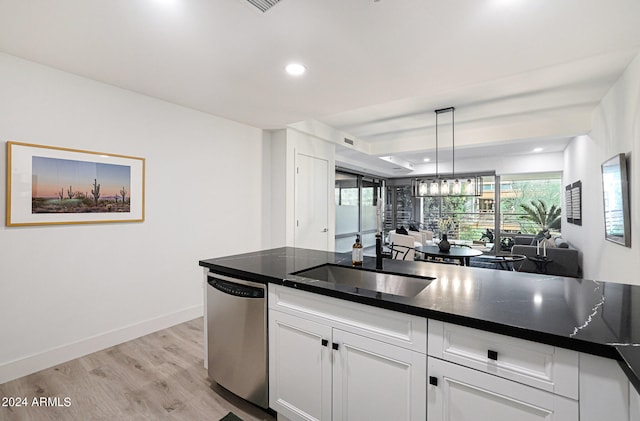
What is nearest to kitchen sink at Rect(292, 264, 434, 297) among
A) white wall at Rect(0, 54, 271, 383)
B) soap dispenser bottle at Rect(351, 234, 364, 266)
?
soap dispenser bottle at Rect(351, 234, 364, 266)

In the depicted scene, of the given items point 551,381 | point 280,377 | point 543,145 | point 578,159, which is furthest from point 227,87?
point 543,145

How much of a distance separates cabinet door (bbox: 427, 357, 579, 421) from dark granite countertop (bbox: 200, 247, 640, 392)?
20 centimetres

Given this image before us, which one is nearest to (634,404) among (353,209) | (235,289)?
(235,289)

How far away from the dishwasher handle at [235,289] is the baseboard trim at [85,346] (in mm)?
1537

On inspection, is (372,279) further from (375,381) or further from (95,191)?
(95,191)

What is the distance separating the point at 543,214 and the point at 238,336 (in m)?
7.41

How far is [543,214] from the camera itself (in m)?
6.59

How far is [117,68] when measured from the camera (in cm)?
240

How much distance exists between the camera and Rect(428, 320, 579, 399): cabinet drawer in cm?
93

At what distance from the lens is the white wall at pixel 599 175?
2.46 metres

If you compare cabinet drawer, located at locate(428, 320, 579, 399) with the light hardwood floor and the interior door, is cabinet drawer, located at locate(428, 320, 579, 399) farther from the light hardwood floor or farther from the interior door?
the interior door

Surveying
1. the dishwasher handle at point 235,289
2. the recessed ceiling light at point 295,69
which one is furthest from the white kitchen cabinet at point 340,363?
the recessed ceiling light at point 295,69

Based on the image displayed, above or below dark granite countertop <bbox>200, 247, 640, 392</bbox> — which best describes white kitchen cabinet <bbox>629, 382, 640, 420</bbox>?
below

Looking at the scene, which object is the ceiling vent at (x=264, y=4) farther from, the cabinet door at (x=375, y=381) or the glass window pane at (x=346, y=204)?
the glass window pane at (x=346, y=204)
